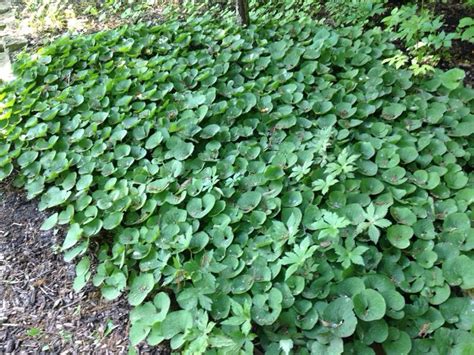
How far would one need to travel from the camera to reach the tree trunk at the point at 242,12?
3223 millimetres

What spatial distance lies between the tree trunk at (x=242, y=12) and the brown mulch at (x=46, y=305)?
1.95 metres

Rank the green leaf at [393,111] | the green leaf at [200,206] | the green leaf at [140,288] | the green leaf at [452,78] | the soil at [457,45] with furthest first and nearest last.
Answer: the soil at [457,45], the green leaf at [452,78], the green leaf at [393,111], the green leaf at [200,206], the green leaf at [140,288]

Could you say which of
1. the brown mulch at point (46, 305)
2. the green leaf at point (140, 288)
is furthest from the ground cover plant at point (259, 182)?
the brown mulch at point (46, 305)

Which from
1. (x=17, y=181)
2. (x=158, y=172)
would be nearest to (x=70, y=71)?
(x=17, y=181)

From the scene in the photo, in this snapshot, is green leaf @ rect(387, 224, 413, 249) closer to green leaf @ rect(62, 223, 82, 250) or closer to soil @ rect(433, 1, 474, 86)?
green leaf @ rect(62, 223, 82, 250)

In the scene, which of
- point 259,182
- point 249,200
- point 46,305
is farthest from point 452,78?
point 46,305

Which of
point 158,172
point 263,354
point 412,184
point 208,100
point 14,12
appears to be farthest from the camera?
point 14,12

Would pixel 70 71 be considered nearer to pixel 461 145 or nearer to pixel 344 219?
pixel 344 219

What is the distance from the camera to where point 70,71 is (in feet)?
9.82

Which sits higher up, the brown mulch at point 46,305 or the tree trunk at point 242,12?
the tree trunk at point 242,12

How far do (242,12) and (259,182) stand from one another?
1678 millimetres

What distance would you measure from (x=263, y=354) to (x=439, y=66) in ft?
7.50

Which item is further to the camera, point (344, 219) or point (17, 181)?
point (17, 181)

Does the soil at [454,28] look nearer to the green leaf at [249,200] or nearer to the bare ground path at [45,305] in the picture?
the green leaf at [249,200]
